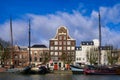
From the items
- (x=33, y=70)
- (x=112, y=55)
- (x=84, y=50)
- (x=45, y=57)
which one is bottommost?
(x=33, y=70)

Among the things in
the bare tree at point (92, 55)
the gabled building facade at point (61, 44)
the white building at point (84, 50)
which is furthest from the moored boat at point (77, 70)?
the white building at point (84, 50)

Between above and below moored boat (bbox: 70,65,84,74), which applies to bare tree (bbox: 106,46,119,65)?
above

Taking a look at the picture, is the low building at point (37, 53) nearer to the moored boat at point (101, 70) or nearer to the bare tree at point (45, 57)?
the bare tree at point (45, 57)

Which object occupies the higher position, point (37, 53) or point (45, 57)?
point (37, 53)

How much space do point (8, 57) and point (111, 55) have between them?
132 feet

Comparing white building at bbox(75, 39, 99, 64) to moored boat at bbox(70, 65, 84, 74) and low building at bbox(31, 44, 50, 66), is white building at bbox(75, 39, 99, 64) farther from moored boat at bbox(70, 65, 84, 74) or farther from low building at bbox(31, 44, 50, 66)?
→ moored boat at bbox(70, 65, 84, 74)

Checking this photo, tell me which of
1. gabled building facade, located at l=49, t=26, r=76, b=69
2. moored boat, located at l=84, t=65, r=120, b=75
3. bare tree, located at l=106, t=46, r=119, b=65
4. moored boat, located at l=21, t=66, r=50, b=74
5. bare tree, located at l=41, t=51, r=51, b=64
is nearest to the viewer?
moored boat, located at l=21, t=66, r=50, b=74

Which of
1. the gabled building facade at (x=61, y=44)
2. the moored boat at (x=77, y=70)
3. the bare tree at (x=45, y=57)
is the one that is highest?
the gabled building facade at (x=61, y=44)

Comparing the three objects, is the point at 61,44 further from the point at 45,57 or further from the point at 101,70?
the point at 101,70

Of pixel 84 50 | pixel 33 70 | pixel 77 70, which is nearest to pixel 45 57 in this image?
pixel 84 50

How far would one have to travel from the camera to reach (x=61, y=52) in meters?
143

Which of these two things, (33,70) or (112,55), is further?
(112,55)

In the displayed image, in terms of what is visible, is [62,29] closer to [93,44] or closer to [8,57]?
[93,44]

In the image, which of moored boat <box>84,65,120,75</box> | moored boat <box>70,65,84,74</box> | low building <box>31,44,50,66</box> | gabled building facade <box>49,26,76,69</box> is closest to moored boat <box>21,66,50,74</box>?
moored boat <box>70,65,84,74</box>
